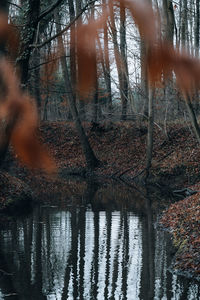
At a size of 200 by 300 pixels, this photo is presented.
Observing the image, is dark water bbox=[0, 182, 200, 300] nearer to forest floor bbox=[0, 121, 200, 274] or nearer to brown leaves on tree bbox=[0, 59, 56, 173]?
forest floor bbox=[0, 121, 200, 274]

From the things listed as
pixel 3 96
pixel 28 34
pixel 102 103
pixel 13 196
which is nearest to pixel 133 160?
pixel 13 196

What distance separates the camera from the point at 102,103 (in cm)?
774

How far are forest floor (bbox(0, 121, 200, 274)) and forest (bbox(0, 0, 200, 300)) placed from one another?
6cm

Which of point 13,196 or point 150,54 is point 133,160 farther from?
point 150,54

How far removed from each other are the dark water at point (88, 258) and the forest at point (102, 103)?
0.14 meters

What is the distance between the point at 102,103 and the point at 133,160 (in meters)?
13.6

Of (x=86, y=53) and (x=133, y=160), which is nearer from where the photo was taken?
(x=86, y=53)

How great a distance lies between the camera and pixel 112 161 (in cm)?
2189

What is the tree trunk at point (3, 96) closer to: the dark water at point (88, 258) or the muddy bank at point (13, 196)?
the dark water at point (88, 258)

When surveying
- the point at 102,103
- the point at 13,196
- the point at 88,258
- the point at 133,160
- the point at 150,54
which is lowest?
the point at 88,258

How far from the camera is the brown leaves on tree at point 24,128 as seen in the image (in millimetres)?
708

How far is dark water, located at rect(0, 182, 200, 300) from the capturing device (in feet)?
19.6

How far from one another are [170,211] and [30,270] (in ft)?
17.0

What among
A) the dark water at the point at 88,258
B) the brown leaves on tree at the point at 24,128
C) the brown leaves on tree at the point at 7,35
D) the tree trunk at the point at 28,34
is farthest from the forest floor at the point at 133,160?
the brown leaves on tree at the point at 24,128
